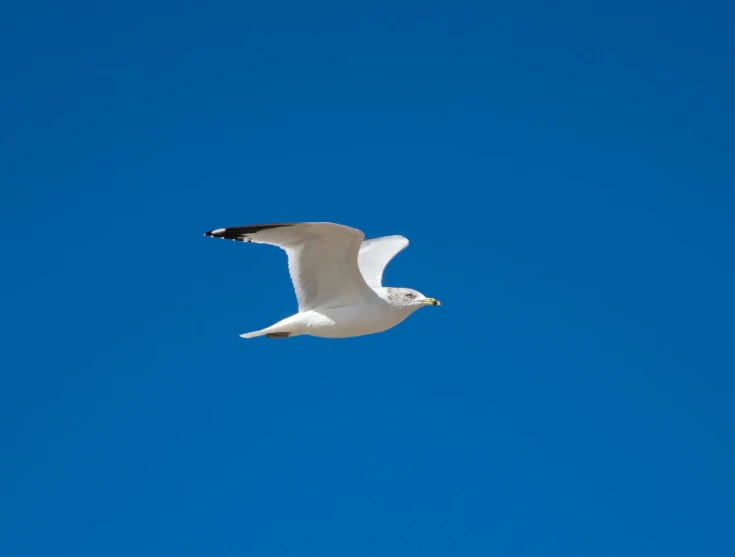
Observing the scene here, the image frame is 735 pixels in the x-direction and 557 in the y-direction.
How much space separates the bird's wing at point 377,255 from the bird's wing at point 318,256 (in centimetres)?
175

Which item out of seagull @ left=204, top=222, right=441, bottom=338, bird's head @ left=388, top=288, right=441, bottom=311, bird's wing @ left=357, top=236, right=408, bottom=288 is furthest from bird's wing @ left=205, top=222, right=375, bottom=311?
bird's wing @ left=357, top=236, right=408, bottom=288

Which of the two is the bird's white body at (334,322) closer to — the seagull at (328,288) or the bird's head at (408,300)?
the seagull at (328,288)

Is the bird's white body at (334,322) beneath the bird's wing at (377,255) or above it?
beneath

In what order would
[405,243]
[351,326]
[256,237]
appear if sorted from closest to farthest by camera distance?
1. [256,237]
2. [351,326]
3. [405,243]

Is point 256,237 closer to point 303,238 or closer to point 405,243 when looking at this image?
point 303,238

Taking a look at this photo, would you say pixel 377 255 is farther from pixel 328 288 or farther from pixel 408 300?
pixel 328 288

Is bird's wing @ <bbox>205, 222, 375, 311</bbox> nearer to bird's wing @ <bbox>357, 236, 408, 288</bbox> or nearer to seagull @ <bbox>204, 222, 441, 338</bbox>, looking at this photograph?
seagull @ <bbox>204, 222, 441, 338</bbox>

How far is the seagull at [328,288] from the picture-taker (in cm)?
1242

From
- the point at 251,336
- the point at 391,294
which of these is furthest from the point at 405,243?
the point at 251,336

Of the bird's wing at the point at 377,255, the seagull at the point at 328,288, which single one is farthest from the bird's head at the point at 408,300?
the bird's wing at the point at 377,255

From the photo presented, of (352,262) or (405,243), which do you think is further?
(405,243)

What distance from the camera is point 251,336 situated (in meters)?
13.2

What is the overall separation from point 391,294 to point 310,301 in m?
1.00

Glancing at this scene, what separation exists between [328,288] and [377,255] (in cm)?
271
